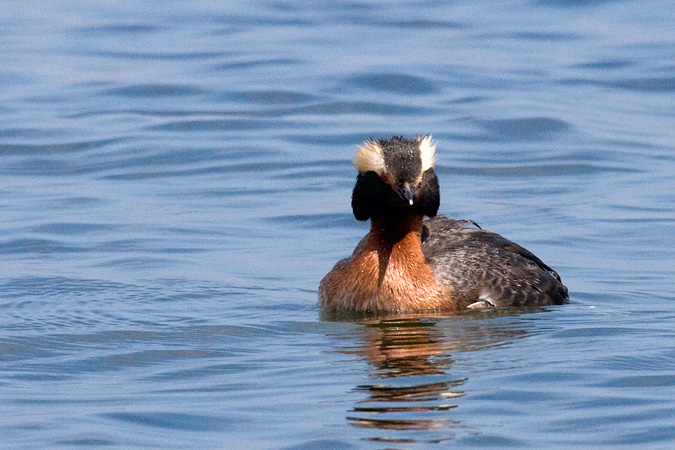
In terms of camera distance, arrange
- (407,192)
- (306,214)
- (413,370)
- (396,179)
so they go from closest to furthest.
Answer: (413,370) < (407,192) < (396,179) < (306,214)

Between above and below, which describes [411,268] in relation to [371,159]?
below

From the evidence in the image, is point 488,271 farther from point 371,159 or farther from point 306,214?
point 306,214

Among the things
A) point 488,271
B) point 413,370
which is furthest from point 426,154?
point 413,370

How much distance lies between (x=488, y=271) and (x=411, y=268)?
0.75 m

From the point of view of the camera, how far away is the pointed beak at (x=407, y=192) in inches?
470

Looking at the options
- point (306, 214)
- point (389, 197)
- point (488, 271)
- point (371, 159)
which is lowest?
point (488, 271)

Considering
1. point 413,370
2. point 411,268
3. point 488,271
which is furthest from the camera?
point 488,271

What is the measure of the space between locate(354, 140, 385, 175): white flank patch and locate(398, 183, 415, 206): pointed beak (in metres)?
0.24

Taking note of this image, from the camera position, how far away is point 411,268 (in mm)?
13000

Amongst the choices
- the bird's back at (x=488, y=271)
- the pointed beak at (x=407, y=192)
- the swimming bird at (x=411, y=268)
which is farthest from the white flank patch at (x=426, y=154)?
the bird's back at (x=488, y=271)

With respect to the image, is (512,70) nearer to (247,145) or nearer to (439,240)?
(247,145)

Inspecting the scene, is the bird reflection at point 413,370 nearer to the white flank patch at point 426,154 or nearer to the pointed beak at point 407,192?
the pointed beak at point 407,192

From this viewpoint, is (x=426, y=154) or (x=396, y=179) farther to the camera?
(x=426, y=154)

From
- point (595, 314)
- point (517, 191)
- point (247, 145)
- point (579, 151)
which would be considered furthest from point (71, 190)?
point (595, 314)
